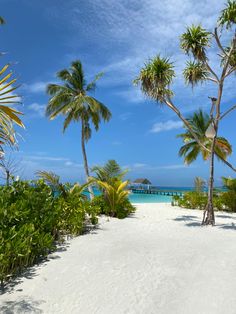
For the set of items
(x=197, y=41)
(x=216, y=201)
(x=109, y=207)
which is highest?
(x=197, y=41)

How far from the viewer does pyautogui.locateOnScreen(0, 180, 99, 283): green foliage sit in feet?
19.4

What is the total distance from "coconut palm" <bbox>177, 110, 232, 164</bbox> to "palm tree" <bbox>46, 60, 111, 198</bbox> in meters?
7.07

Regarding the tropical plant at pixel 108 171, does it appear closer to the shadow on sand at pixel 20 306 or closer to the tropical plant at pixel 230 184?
→ the tropical plant at pixel 230 184

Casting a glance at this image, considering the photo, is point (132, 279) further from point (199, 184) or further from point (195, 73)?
point (199, 184)

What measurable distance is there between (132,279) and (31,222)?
8.53 ft

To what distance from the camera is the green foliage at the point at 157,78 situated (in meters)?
12.4

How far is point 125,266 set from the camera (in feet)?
21.2

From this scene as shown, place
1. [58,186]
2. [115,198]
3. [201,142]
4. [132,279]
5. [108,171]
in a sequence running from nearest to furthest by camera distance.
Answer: [132,279] → [58,186] → [115,198] → [108,171] → [201,142]

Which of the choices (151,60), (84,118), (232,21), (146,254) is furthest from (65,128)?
(146,254)

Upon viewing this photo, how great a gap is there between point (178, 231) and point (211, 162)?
3246 millimetres

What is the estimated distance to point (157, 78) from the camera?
12523 millimetres

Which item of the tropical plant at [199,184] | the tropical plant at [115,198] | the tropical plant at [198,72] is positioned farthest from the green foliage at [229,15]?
the tropical plant at [199,184]

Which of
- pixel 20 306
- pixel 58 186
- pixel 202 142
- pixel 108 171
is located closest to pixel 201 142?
pixel 202 142

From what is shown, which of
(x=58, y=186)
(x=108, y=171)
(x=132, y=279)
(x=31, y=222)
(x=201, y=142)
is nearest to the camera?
(x=132, y=279)
